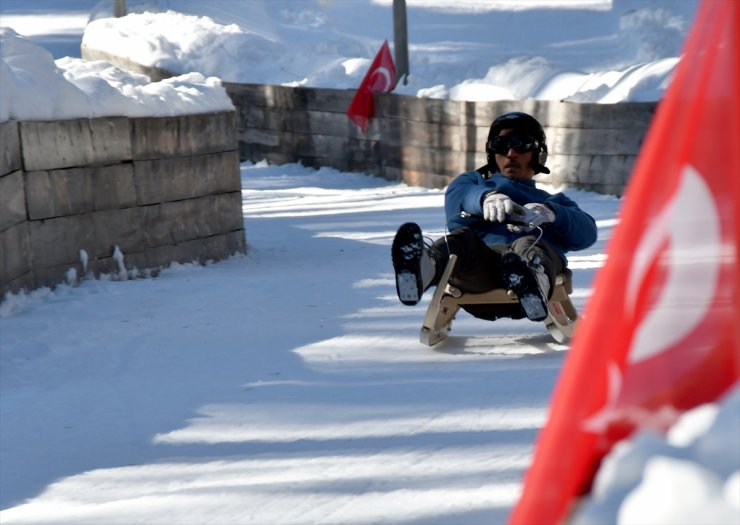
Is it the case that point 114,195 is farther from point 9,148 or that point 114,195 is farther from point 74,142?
point 9,148

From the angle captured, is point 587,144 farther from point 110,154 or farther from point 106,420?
point 106,420

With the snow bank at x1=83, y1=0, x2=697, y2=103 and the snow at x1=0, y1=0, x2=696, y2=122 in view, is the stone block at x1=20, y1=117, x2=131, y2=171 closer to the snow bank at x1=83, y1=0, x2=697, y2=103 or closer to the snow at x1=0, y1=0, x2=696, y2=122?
the snow at x1=0, y1=0, x2=696, y2=122

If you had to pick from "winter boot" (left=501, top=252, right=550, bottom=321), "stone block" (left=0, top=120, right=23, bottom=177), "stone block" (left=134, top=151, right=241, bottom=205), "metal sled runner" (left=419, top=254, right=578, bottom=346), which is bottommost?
"metal sled runner" (left=419, top=254, right=578, bottom=346)

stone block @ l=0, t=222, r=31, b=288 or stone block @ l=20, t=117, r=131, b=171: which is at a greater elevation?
stone block @ l=20, t=117, r=131, b=171

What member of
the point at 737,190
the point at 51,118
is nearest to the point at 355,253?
the point at 51,118

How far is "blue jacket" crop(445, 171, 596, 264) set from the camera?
522 centimetres

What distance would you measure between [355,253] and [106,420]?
467 centimetres

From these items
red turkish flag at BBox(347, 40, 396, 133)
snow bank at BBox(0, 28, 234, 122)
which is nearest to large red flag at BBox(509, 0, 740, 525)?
snow bank at BBox(0, 28, 234, 122)

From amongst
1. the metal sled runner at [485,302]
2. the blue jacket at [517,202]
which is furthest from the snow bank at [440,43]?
the metal sled runner at [485,302]

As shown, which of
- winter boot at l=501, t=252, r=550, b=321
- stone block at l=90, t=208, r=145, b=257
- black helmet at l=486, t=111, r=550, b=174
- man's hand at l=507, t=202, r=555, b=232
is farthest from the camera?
stone block at l=90, t=208, r=145, b=257

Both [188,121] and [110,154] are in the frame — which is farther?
[188,121]

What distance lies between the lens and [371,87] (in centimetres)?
1427

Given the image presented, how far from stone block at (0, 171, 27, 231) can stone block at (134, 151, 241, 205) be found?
1.14 meters

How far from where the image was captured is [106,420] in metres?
4.43
